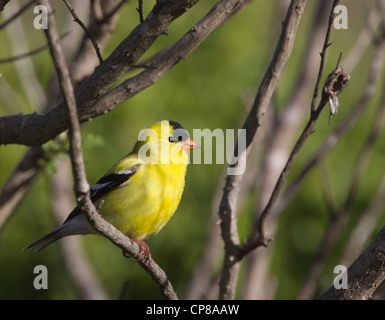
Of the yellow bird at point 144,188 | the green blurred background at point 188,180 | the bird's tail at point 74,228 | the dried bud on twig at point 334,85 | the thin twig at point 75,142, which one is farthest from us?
the green blurred background at point 188,180

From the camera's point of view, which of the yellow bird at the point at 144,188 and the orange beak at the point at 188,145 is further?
the orange beak at the point at 188,145

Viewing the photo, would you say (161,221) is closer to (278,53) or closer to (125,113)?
(278,53)

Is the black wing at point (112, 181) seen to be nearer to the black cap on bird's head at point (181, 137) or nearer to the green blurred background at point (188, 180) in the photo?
the black cap on bird's head at point (181, 137)

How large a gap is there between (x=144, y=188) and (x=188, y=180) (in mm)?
2602

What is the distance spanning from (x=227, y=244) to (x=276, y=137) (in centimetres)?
190

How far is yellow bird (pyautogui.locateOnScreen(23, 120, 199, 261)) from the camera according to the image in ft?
11.3

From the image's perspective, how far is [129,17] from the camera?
6.34 metres

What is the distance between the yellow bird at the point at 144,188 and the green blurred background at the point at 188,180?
200cm

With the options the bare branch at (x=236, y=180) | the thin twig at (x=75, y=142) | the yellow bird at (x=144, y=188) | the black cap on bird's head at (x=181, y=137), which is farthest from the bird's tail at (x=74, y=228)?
the thin twig at (x=75, y=142)

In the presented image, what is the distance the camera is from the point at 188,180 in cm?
604

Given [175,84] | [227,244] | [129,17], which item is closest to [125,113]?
[175,84]

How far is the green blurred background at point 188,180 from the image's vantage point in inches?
231

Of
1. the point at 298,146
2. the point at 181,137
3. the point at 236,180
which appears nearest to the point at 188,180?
the point at 181,137

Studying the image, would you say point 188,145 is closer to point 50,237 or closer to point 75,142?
point 50,237
